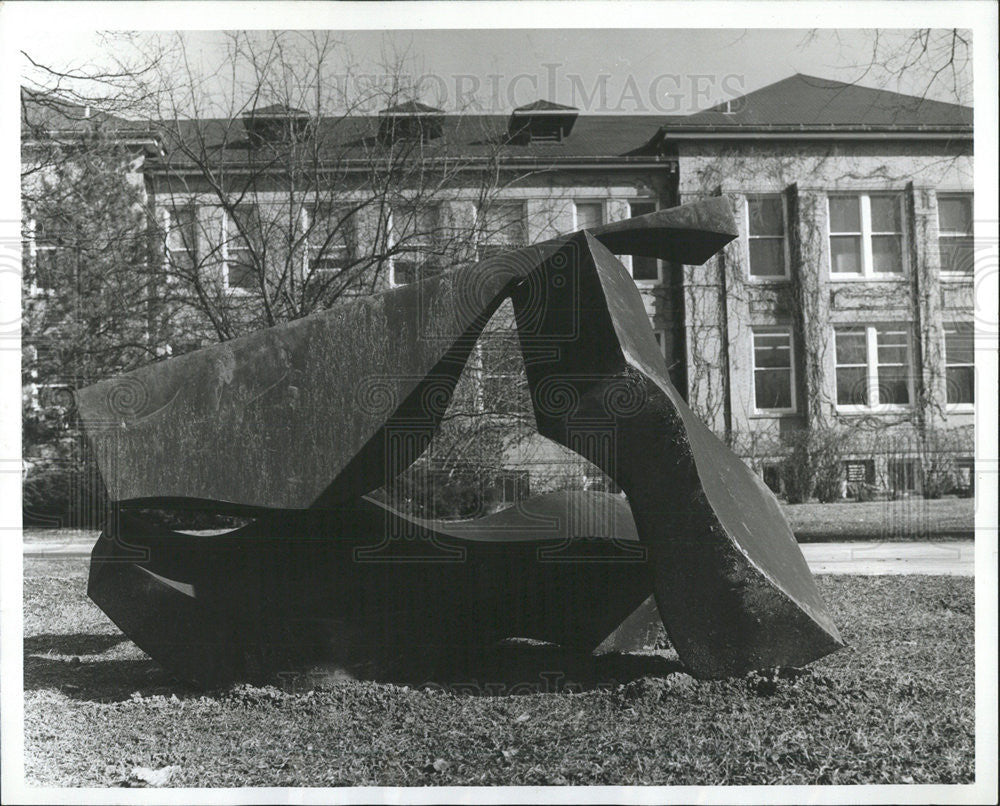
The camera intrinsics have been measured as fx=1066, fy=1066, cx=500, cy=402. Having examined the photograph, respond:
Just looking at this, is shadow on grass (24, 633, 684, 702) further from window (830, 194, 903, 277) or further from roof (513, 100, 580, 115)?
window (830, 194, 903, 277)

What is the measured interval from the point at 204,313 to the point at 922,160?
46.5ft

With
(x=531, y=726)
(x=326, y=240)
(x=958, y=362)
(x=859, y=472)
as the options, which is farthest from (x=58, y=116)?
(x=958, y=362)

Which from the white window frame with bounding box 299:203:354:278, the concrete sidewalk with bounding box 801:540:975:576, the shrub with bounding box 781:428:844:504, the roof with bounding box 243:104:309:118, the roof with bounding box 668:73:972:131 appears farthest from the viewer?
the roof with bounding box 668:73:972:131

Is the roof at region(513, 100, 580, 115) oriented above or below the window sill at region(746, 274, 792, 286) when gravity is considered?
above

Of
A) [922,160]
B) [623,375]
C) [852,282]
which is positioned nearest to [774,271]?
[852,282]

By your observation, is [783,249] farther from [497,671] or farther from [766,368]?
[497,671]

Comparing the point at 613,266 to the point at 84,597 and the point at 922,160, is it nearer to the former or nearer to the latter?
the point at 84,597

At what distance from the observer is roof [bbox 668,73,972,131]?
64.2 ft

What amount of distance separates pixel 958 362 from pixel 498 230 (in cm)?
1183

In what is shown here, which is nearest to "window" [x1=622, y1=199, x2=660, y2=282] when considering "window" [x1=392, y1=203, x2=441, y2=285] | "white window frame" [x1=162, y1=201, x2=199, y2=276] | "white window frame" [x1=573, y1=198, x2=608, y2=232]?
"white window frame" [x1=573, y1=198, x2=608, y2=232]

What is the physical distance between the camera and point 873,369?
20344 millimetres

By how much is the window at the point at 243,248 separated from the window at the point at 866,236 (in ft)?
39.7

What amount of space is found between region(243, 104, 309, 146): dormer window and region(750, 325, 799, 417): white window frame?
10.8m

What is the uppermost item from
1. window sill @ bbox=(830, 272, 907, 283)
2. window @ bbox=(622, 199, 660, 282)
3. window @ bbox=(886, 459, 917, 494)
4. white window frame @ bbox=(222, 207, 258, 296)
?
window @ bbox=(622, 199, 660, 282)
